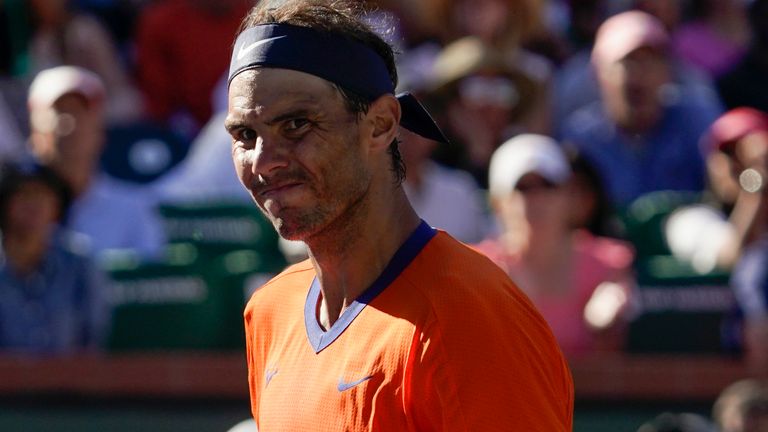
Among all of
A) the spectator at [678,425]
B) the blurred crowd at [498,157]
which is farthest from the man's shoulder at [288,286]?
the blurred crowd at [498,157]

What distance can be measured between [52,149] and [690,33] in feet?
12.3

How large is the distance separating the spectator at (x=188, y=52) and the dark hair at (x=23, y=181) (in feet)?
5.66

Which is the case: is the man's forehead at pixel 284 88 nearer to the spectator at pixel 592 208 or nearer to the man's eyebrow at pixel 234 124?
the man's eyebrow at pixel 234 124

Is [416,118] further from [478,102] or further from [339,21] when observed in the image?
[478,102]

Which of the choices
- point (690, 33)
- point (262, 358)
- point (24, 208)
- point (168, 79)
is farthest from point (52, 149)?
point (262, 358)

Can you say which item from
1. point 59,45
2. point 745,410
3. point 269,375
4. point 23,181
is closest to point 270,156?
point 269,375

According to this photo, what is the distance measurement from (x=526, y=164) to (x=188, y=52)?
2826mm

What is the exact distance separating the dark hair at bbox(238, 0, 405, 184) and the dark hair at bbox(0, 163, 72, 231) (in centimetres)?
375

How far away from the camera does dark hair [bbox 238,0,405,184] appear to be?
7.37ft

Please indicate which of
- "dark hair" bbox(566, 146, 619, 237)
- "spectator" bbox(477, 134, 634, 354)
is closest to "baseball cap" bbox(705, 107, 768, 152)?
"dark hair" bbox(566, 146, 619, 237)

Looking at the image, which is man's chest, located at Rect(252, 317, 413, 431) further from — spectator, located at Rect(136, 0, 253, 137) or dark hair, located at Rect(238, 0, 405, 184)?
spectator, located at Rect(136, 0, 253, 137)

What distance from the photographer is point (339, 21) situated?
7.49ft

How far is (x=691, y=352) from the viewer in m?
5.75

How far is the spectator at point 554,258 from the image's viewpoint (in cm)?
555
